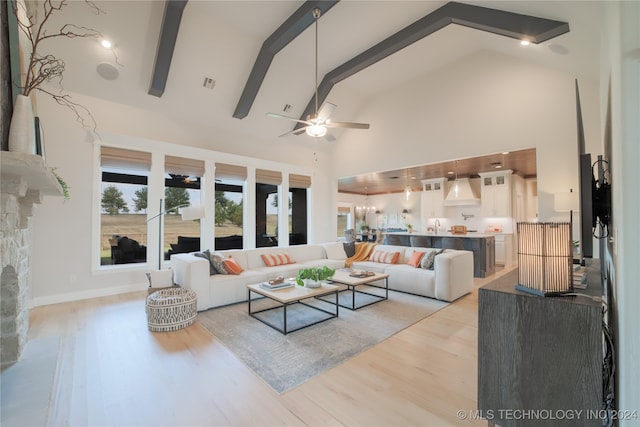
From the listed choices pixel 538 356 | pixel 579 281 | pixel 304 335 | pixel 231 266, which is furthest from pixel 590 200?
pixel 231 266

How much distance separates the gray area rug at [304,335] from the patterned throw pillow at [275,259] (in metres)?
0.87

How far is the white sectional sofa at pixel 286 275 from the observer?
393 cm

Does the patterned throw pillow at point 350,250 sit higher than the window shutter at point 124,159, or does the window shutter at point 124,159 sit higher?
the window shutter at point 124,159

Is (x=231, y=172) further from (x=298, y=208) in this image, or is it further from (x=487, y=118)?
(x=487, y=118)

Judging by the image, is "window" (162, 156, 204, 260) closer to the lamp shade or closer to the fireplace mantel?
the lamp shade

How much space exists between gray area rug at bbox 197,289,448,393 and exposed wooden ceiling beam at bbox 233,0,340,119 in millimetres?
4113

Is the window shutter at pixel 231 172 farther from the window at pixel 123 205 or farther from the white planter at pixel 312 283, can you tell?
the white planter at pixel 312 283

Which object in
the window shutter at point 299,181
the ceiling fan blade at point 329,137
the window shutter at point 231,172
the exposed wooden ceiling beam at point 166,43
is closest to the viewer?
the exposed wooden ceiling beam at point 166,43

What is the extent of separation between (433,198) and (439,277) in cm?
528

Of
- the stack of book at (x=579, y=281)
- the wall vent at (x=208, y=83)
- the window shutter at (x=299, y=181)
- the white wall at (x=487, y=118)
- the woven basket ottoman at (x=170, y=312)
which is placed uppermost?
the wall vent at (x=208, y=83)

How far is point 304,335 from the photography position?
→ 309 cm

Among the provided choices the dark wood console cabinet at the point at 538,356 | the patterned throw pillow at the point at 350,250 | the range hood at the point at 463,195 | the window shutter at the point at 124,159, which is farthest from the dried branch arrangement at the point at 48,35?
the range hood at the point at 463,195

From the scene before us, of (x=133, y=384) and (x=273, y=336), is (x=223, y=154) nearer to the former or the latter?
(x=273, y=336)

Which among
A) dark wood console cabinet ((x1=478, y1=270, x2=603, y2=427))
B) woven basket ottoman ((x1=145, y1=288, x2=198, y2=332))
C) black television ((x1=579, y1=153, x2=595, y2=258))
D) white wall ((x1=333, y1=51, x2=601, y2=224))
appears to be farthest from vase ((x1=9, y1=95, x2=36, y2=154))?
white wall ((x1=333, y1=51, x2=601, y2=224))
